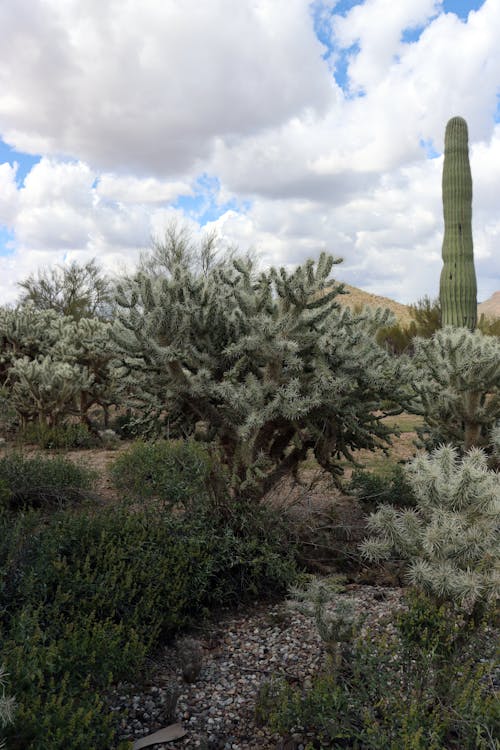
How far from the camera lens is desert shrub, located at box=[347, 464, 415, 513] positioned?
5.95m

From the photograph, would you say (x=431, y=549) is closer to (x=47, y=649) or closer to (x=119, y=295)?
(x=47, y=649)

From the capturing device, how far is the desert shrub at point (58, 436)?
9602mm

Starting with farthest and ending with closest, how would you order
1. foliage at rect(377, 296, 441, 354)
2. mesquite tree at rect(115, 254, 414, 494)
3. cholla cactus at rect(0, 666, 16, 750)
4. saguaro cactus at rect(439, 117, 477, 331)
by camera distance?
foliage at rect(377, 296, 441, 354), saguaro cactus at rect(439, 117, 477, 331), mesquite tree at rect(115, 254, 414, 494), cholla cactus at rect(0, 666, 16, 750)

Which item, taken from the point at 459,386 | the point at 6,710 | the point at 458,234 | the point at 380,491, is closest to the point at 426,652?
the point at 6,710

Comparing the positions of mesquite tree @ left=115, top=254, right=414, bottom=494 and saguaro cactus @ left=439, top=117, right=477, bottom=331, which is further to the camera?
saguaro cactus @ left=439, top=117, right=477, bottom=331

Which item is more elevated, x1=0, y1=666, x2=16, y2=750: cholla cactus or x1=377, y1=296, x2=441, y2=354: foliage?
x1=377, y1=296, x2=441, y2=354: foliage

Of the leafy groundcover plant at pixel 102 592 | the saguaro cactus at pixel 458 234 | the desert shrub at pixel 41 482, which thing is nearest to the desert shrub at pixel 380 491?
the leafy groundcover plant at pixel 102 592

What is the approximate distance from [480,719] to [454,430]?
449cm

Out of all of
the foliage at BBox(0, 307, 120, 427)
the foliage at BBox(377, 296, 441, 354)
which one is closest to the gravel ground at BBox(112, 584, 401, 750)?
the foliage at BBox(0, 307, 120, 427)

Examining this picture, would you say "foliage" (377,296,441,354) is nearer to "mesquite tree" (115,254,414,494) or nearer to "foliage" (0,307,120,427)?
"foliage" (0,307,120,427)

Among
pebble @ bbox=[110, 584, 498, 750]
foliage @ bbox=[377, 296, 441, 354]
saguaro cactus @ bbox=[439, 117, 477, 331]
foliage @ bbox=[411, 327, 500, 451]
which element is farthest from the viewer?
foliage @ bbox=[377, 296, 441, 354]

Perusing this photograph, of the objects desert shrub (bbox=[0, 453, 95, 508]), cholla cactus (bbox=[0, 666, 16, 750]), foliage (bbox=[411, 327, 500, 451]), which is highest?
foliage (bbox=[411, 327, 500, 451])

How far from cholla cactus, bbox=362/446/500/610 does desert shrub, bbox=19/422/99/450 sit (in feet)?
22.9

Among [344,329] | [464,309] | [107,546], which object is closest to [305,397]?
[344,329]
